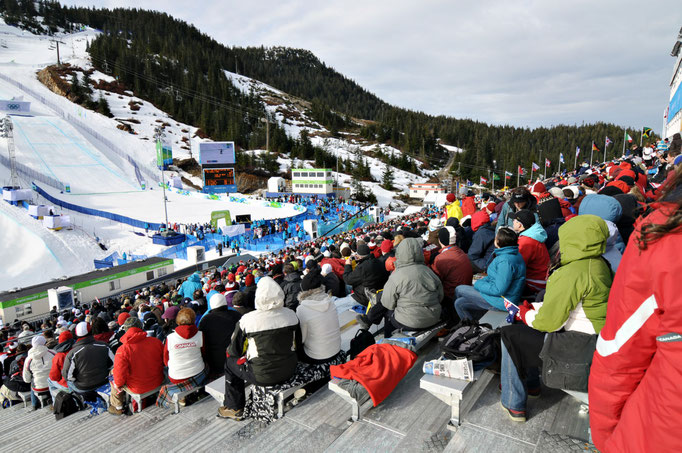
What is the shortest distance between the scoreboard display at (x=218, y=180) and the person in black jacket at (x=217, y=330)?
128 ft

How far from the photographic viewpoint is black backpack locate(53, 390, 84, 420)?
4.57m

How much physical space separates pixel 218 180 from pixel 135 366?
130 feet

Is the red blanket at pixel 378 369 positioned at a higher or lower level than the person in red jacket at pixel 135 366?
higher

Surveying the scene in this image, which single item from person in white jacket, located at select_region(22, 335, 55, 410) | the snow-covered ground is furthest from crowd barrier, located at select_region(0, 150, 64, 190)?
person in white jacket, located at select_region(22, 335, 55, 410)

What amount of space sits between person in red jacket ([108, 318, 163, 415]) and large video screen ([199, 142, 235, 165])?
134 ft

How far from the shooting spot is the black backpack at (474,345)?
9.20ft

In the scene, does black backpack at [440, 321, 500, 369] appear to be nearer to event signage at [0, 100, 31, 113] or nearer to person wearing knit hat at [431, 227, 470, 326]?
person wearing knit hat at [431, 227, 470, 326]

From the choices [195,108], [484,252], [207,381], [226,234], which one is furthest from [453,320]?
[195,108]

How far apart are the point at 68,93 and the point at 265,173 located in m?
39.0

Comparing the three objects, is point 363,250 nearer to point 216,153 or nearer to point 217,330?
point 217,330

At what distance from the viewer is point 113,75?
80938mm

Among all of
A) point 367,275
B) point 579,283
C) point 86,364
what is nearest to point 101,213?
point 86,364

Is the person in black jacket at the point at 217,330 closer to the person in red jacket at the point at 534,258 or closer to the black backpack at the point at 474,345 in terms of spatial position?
the black backpack at the point at 474,345

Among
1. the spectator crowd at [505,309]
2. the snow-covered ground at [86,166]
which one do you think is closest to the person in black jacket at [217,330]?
the spectator crowd at [505,309]
